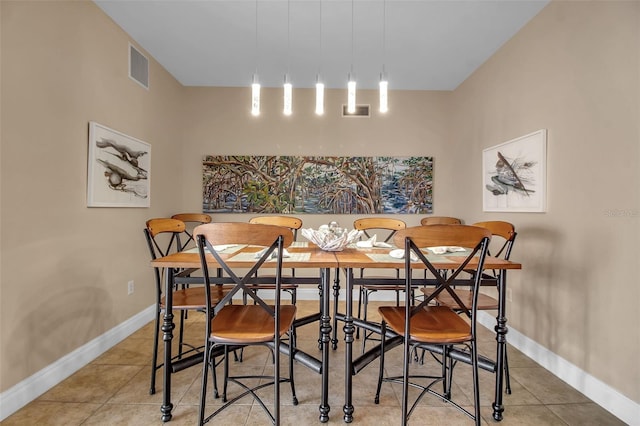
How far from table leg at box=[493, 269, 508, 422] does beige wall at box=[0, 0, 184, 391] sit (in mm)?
2605

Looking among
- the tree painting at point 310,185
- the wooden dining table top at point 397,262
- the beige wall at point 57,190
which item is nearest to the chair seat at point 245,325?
the wooden dining table top at point 397,262

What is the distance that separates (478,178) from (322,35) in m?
2.09

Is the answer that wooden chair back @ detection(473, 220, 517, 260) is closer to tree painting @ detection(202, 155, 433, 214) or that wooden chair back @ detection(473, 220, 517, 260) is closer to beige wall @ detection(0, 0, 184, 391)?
tree painting @ detection(202, 155, 433, 214)

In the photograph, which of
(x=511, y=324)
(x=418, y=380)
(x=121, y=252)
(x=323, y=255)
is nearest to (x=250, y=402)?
(x=323, y=255)

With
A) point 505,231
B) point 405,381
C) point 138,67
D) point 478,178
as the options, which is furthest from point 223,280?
point 478,178

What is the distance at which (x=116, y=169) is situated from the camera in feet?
8.36

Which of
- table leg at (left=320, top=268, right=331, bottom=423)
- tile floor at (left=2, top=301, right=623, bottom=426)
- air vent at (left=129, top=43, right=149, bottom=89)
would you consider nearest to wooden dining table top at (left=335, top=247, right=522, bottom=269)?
table leg at (left=320, top=268, right=331, bottom=423)

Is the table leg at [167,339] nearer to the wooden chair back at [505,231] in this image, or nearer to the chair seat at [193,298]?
the chair seat at [193,298]

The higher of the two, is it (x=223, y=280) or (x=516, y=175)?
(x=516, y=175)

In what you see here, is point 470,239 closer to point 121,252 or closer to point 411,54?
point 411,54

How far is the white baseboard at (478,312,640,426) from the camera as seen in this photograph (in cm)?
164

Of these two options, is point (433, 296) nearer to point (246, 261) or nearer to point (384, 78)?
point (246, 261)

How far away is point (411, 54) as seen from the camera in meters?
3.01

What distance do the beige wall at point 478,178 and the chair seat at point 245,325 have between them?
119 cm
